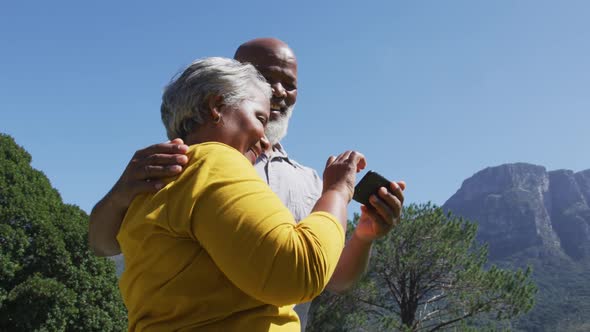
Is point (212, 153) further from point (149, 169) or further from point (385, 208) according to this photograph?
point (385, 208)

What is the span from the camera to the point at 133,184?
1.35 m

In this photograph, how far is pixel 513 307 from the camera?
18516mm

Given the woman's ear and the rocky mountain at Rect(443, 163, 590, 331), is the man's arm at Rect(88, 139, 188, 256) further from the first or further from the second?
the rocky mountain at Rect(443, 163, 590, 331)

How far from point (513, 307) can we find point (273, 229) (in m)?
19.2

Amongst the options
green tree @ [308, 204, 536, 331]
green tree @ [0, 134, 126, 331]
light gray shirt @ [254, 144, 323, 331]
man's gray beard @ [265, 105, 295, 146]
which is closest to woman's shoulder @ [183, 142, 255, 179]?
light gray shirt @ [254, 144, 323, 331]

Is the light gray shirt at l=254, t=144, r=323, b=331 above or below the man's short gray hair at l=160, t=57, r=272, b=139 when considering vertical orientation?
above

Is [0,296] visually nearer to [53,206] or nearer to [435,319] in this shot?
[53,206]

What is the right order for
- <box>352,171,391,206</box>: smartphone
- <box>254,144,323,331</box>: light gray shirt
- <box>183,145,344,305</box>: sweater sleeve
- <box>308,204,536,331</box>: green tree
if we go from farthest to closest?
<box>308,204,536,331</box>: green tree
<box>254,144,323,331</box>: light gray shirt
<box>352,171,391,206</box>: smartphone
<box>183,145,344,305</box>: sweater sleeve

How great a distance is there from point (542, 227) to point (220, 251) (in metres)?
120

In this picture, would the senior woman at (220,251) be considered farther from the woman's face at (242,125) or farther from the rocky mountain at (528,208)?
the rocky mountain at (528,208)

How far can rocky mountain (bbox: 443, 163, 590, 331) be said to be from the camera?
239 ft

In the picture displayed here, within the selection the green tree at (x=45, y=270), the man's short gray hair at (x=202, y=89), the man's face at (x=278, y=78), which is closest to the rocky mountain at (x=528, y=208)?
the green tree at (x=45, y=270)

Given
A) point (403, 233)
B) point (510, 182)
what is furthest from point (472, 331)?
point (510, 182)

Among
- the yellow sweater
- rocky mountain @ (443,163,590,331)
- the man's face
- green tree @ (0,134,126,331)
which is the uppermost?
rocky mountain @ (443,163,590,331)
